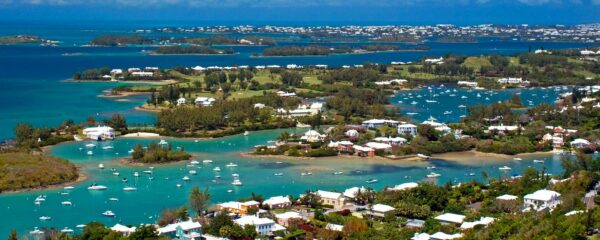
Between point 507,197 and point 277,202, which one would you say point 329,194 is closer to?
point 277,202

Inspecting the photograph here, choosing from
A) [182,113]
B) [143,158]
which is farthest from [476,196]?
[182,113]

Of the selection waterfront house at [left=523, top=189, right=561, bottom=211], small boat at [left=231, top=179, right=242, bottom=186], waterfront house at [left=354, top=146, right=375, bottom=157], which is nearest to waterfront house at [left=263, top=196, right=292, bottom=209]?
small boat at [left=231, top=179, right=242, bottom=186]

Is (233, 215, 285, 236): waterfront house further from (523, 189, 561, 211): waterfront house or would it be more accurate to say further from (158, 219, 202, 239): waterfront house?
(523, 189, 561, 211): waterfront house

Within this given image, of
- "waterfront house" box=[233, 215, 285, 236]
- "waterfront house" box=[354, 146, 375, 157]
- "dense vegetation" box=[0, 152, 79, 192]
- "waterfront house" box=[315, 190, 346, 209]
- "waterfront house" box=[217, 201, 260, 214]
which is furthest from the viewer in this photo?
"waterfront house" box=[354, 146, 375, 157]

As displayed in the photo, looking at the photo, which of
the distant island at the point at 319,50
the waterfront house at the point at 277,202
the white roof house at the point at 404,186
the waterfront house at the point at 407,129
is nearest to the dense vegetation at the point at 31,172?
the waterfront house at the point at 277,202

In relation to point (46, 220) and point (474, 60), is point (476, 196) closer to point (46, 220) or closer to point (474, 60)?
point (46, 220)
